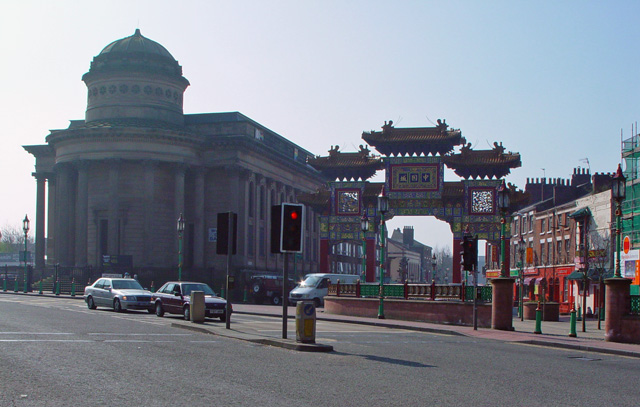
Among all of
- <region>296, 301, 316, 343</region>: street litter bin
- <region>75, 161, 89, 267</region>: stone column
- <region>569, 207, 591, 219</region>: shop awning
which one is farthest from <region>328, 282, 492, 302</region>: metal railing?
<region>75, 161, 89, 267</region>: stone column

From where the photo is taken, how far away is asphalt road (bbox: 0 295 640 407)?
1134cm

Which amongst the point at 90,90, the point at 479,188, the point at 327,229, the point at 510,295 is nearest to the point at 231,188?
the point at 90,90

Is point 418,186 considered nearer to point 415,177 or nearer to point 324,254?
point 415,177

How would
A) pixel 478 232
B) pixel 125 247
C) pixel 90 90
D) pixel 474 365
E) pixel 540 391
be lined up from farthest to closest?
pixel 90 90 → pixel 125 247 → pixel 478 232 → pixel 474 365 → pixel 540 391

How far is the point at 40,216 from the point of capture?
3378 inches

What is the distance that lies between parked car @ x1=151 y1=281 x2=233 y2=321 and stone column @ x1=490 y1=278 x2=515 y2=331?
10583mm

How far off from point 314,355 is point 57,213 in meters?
70.6

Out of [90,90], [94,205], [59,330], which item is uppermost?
[90,90]

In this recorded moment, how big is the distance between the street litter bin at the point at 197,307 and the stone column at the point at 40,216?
5892 centimetres

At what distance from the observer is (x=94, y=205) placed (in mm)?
77375

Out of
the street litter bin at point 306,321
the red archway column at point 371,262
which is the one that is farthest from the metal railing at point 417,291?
the street litter bin at point 306,321

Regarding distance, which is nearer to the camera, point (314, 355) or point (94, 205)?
point (314, 355)

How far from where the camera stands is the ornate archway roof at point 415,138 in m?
55.6

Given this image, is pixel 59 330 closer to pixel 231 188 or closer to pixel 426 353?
pixel 426 353
